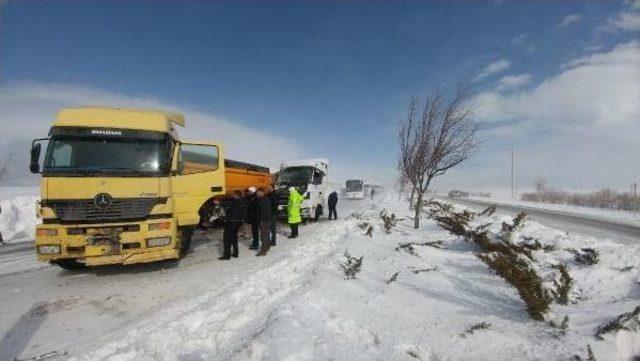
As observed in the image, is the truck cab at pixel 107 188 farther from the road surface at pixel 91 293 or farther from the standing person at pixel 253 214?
the standing person at pixel 253 214

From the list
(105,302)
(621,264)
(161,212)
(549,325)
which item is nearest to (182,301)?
(105,302)

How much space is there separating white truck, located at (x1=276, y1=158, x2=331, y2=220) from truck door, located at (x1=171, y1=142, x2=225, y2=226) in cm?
648

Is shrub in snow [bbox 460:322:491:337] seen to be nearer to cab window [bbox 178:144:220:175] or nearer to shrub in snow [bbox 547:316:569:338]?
shrub in snow [bbox 547:316:569:338]

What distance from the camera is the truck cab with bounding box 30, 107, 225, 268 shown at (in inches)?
274

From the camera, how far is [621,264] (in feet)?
20.5

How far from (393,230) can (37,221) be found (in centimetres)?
1486

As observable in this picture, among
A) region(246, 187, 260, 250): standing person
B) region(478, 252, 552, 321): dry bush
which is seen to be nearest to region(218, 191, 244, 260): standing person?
region(246, 187, 260, 250): standing person

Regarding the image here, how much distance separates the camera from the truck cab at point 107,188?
6.96 metres

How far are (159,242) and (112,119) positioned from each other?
2755mm

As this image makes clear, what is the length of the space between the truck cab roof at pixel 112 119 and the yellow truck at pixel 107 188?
0.02m

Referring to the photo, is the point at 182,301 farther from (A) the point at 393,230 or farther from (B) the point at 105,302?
(A) the point at 393,230

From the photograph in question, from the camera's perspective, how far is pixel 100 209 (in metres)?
7.09

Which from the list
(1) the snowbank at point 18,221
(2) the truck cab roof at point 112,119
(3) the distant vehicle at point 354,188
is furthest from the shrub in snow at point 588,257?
(3) the distant vehicle at point 354,188

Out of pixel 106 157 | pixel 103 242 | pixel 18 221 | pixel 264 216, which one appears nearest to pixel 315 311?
pixel 103 242
